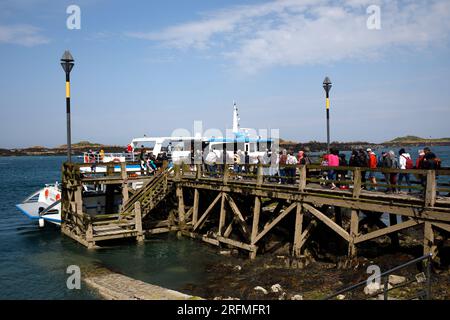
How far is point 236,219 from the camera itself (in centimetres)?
1738

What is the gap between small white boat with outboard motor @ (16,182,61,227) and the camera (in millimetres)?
23703

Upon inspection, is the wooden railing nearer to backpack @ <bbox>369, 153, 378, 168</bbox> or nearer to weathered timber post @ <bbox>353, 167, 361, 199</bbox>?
weathered timber post @ <bbox>353, 167, 361, 199</bbox>

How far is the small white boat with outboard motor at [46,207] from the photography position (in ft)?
77.8

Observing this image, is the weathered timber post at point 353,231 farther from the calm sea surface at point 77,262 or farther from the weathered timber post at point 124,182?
the weathered timber post at point 124,182

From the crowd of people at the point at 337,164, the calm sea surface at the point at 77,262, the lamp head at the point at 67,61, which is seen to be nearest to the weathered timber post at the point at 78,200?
the calm sea surface at the point at 77,262

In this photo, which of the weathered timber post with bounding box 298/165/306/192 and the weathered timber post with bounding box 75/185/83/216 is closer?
the weathered timber post with bounding box 298/165/306/192

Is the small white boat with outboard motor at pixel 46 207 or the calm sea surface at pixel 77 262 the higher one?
the small white boat with outboard motor at pixel 46 207

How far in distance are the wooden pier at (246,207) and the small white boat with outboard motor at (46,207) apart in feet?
7.00

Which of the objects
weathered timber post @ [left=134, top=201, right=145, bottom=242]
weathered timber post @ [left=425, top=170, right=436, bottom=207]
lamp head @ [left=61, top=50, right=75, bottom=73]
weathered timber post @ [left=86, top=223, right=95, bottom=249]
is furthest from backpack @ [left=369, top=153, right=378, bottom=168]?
lamp head @ [left=61, top=50, right=75, bottom=73]

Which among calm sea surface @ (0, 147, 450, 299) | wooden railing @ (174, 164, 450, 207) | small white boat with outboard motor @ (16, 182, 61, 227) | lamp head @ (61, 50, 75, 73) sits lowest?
calm sea surface @ (0, 147, 450, 299)

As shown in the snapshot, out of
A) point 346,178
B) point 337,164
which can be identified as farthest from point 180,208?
point 337,164

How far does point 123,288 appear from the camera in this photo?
12.6 m

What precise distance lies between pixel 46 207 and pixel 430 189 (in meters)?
22.2
